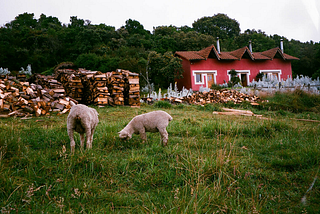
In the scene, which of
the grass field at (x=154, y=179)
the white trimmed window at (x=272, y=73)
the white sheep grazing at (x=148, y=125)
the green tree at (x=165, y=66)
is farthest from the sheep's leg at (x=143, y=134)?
the white trimmed window at (x=272, y=73)

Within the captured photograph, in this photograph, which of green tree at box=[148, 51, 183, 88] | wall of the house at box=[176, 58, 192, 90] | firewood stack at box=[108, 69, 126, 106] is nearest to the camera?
firewood stack at box=[108, 69, 126, 106]

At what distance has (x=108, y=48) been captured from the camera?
31.2 metres

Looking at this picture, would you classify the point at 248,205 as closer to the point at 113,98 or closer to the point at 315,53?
the point at 113,98

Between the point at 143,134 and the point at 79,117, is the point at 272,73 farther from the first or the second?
the point at 79,117

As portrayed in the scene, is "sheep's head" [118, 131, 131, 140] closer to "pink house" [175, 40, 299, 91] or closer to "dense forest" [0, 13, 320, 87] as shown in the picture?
"dense forest" [0, 13, 320, 87]

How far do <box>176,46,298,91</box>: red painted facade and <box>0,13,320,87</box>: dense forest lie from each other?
176 cm

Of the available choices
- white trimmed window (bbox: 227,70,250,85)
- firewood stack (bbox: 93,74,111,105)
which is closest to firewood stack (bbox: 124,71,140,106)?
firewood stack (bbox: 93,74,111,105)

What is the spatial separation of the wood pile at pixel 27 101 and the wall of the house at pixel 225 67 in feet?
58.9

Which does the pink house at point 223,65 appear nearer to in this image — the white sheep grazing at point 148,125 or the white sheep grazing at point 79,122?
the white sheep grazing at point 148,125

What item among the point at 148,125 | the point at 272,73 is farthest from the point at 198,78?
the point at 148,125

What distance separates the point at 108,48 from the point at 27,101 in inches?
951

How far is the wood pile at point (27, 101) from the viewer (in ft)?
26.5

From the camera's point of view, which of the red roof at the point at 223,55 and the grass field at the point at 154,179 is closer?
the grass field at the point at 154,179

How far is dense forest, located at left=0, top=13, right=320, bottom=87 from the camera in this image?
82.2 ft
